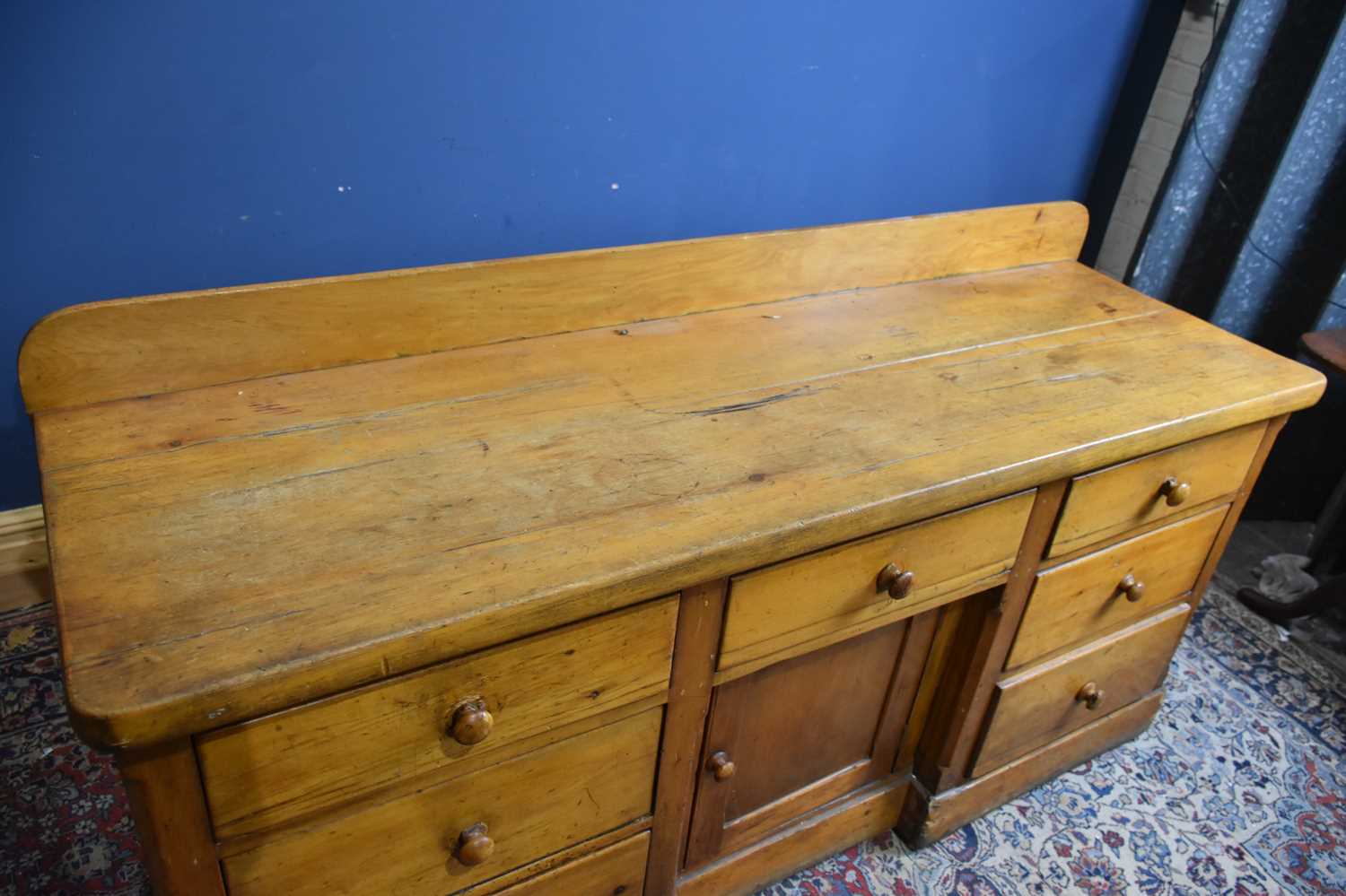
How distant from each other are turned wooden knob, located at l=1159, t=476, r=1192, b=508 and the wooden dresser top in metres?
0.11

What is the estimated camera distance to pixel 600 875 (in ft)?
4.33

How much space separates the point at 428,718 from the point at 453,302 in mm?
608

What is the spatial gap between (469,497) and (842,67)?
3.60 feet

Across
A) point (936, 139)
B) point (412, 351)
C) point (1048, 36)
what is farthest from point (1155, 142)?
point (412, 351)

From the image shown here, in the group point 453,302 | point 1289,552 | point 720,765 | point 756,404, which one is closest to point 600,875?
point 720,765

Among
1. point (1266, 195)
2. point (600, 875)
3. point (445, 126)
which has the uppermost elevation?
point (445, 126)

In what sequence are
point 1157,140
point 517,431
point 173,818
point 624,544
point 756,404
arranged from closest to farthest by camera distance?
1. point 173,818
2. point 624,544
3. point 517,431
4. point 756,404
5. point 1157,140

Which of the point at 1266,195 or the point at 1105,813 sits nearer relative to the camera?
the point at 1105,813

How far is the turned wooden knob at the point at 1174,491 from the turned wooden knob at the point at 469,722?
1087mm

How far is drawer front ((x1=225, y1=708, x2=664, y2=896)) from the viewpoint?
3.40 ft

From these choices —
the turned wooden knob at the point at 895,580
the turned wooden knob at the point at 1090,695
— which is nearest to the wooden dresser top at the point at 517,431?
the turned wooden knob at the point at 895,580

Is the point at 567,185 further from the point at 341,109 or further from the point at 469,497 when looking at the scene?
the point at 469,497

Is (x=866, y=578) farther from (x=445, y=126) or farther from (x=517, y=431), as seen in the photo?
(x=445, y=126)

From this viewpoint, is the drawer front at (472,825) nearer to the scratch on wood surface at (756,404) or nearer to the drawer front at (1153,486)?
the scratch on wood surface at (756,404)
